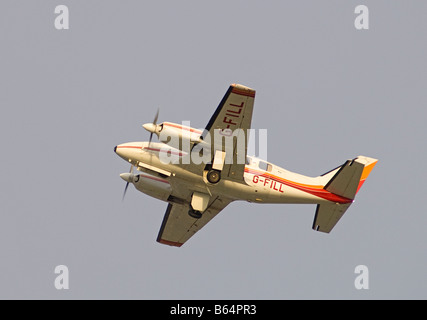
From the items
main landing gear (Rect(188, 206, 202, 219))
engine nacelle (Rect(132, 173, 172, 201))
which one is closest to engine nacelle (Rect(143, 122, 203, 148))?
engine nacelle (Rect(132, 173, 172, 201))

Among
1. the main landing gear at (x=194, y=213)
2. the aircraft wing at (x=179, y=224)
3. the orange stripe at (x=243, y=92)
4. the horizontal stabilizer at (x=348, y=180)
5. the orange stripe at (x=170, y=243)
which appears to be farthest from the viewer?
the orange stripe at (x=170, y=243)

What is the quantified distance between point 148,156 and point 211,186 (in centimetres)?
358

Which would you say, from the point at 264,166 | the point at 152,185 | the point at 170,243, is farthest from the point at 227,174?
the point at 170,243

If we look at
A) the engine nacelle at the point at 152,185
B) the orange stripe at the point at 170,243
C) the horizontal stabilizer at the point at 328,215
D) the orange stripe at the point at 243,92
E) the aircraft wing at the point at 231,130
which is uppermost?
the orange stripe at the point at 243,92

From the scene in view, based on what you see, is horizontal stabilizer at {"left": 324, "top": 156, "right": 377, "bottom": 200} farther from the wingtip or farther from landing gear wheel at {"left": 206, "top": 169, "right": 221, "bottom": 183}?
the wingtip

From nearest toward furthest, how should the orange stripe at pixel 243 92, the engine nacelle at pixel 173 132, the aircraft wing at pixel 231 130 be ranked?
1. the orange stripe at pixel 243 92
2. the aircraft wing at pixel 231 130
3. the engine nacelle at pixel 173 132

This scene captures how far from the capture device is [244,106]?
3303 centimetres

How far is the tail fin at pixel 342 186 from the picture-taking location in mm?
35844

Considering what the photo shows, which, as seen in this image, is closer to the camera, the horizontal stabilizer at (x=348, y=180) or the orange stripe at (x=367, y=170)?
the horizontal stabilizer at (x=348, y=180)

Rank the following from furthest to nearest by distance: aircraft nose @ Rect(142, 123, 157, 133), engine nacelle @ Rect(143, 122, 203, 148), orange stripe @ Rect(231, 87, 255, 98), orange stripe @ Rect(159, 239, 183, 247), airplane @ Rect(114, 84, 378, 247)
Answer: orange stripe @ Rect(159, 239, 183, 247) → aircraft nose @ Rect(142, 123, 157, 133) → engine nacelle @ Rect(143, 122, 203, 148) → airplane @ Rect(114, 84, 378, 247) → orange stripe @ Rect(231, 87, 255, 98)

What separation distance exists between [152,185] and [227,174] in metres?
4.37

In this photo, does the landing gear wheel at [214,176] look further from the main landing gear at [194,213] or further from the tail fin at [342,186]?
the tail fin at [342,186]

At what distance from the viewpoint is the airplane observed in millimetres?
33812

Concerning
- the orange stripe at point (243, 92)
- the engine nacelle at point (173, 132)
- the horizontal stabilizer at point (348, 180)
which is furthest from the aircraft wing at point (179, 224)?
the orange stripe at point (243, 92)
